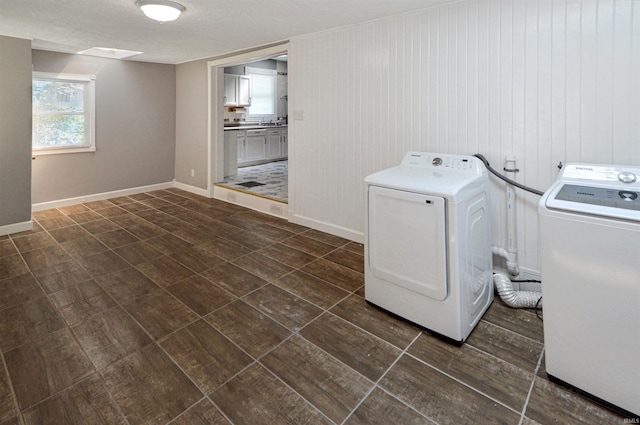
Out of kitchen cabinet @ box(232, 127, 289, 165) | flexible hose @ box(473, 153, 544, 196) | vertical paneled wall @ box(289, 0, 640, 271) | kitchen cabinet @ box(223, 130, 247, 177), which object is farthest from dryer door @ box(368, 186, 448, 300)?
kitchen cabinet @ box(232, 127, 289, 165)

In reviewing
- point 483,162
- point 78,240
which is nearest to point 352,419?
point 483,162

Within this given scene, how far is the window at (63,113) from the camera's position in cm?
489

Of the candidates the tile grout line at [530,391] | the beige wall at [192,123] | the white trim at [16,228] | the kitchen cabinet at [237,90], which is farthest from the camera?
the kitchen cabinet at [237,90]

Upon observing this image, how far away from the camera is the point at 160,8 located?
283cm

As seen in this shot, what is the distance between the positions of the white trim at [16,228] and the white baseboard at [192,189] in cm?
231

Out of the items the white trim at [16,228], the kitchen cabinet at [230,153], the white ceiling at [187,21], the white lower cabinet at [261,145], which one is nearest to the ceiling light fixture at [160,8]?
the white ceiling at [187,21]

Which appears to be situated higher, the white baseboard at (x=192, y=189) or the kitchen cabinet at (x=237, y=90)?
the kitchen cabinet at (x=237, y=90)

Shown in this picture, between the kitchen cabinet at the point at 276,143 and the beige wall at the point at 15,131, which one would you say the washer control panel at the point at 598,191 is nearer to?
the beige wall at the point at 15,131

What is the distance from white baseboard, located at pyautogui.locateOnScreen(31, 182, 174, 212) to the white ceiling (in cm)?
210

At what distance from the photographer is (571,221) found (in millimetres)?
1590

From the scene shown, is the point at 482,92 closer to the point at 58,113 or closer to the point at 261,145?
the point at 58,113

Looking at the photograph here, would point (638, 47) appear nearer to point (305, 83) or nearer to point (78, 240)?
point (305, 83)

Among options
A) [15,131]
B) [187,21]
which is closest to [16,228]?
[15,131]

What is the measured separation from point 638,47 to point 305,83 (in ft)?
9.45
